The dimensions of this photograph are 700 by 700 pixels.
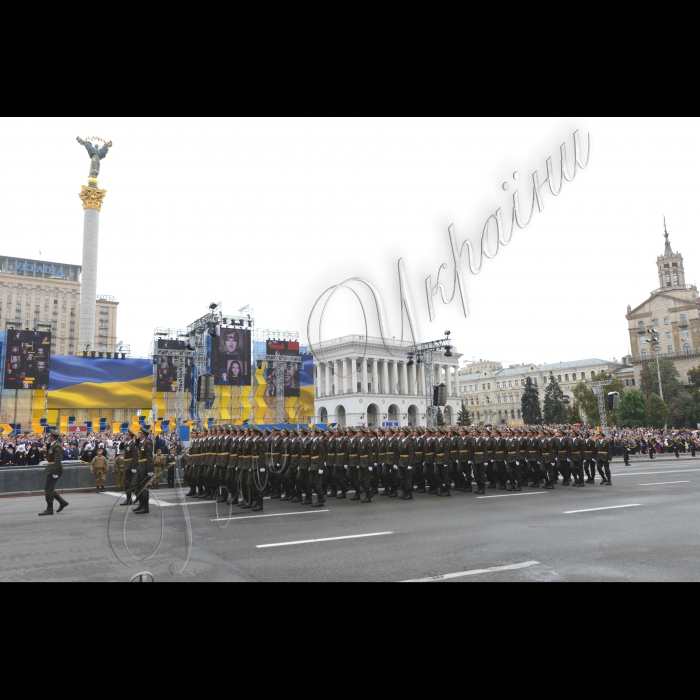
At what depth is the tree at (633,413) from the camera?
61.8 meters

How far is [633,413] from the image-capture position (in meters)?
61.8

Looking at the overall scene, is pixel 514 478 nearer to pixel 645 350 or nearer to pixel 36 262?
pixel 645 350

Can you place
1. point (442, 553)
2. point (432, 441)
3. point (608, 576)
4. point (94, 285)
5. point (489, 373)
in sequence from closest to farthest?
point (608, 576), point (442, 553), point (432, 441), point (94, 285), point (489, 373)

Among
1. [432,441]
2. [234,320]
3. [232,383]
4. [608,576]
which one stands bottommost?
[608,576]

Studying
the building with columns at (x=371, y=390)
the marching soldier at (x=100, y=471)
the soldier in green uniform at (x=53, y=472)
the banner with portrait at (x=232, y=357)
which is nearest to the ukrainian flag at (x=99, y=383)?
the banner with portrait at (x=232, y=357)

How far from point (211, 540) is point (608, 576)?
595cm

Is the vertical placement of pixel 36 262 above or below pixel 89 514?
above

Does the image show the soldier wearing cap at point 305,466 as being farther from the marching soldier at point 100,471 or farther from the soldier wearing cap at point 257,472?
the marching soldier at point 100,471

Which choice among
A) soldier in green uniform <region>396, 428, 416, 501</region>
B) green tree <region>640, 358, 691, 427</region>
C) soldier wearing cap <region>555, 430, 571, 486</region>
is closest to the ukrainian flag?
soldier in green uniform <region>396, 428, 416, 501</region>

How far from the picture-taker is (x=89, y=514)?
12.6 m

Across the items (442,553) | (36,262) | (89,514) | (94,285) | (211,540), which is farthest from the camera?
(36,262)

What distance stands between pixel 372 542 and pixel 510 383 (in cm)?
10883

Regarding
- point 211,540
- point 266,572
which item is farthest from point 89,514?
point 266,572

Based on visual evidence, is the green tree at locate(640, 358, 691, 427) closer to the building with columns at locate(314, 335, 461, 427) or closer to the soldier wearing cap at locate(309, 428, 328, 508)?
the building with columns at locate(314, 335, 461, 427)
